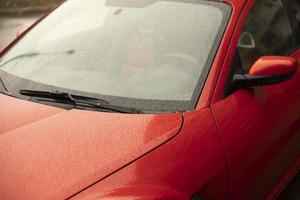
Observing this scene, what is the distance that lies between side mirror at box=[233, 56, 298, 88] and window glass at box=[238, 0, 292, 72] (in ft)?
0.58

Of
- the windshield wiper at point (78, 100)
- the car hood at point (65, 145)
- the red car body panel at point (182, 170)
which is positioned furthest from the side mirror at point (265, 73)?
the windshield wiper at point (78, 100)

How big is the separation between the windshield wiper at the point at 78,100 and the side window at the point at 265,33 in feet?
2.51

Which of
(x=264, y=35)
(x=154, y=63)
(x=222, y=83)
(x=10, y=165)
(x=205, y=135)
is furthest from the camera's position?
(x=264, y=35)

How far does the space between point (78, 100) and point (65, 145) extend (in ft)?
1.29

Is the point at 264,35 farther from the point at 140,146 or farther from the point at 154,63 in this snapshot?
the point at 140,146

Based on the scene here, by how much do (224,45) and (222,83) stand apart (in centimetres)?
23

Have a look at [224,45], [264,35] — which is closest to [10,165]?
[224,45]

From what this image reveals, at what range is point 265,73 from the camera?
2477 millimetres

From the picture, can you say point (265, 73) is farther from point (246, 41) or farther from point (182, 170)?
point (182, 170)

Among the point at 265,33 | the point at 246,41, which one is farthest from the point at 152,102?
the point at 265,33

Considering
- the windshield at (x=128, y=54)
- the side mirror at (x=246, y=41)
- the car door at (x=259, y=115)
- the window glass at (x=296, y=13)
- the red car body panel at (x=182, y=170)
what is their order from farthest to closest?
the window glass at (x=296, y=13)
the side mirror at (x=246, y=41)
the windshield at (x=128, y=54)
the car door at (x=259, y=115)
the red car body panel at (x=182, y=170)

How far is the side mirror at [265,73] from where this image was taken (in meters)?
2.48

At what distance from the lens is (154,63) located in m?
2.62

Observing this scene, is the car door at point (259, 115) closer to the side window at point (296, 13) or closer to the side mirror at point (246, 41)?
the side mirror at point (246, 41)
